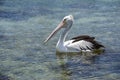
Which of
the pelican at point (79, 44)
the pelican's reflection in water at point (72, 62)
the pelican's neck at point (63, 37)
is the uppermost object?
the pelican's neck at point (63, 37)

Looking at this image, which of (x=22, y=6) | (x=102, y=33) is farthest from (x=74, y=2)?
(x=102, y=33)

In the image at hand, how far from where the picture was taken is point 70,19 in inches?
372

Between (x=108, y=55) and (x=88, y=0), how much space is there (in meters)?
5.62

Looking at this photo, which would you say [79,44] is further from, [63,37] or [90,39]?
[63,37]

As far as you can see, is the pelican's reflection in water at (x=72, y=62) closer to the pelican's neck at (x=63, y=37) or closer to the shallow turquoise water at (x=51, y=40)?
the shallow turquoise water at (x=51, y=40)

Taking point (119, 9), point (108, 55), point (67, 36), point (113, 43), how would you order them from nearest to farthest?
point (108, 55)
point (113, 43)
point (67, 36)
point (119, 9)

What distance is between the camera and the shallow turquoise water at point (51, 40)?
774 centimetres

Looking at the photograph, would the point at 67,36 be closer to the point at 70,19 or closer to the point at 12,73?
the point at 70,19

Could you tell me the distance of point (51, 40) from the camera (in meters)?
9.75

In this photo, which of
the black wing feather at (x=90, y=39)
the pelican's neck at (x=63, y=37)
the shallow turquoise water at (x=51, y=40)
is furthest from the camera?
the pelican's neck at (x=63, y=37)

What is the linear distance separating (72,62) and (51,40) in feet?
4.98

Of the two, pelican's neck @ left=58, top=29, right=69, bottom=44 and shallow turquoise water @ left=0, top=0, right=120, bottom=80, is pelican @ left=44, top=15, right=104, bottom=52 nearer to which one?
pelican's neck @ left=58, top=29, right=69, bottom=44

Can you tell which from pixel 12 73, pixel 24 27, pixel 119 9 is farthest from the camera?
pixel 119 9

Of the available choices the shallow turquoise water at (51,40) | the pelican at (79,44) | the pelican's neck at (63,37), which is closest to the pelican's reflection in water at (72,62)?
the shallow turquoise water at (51,40)
